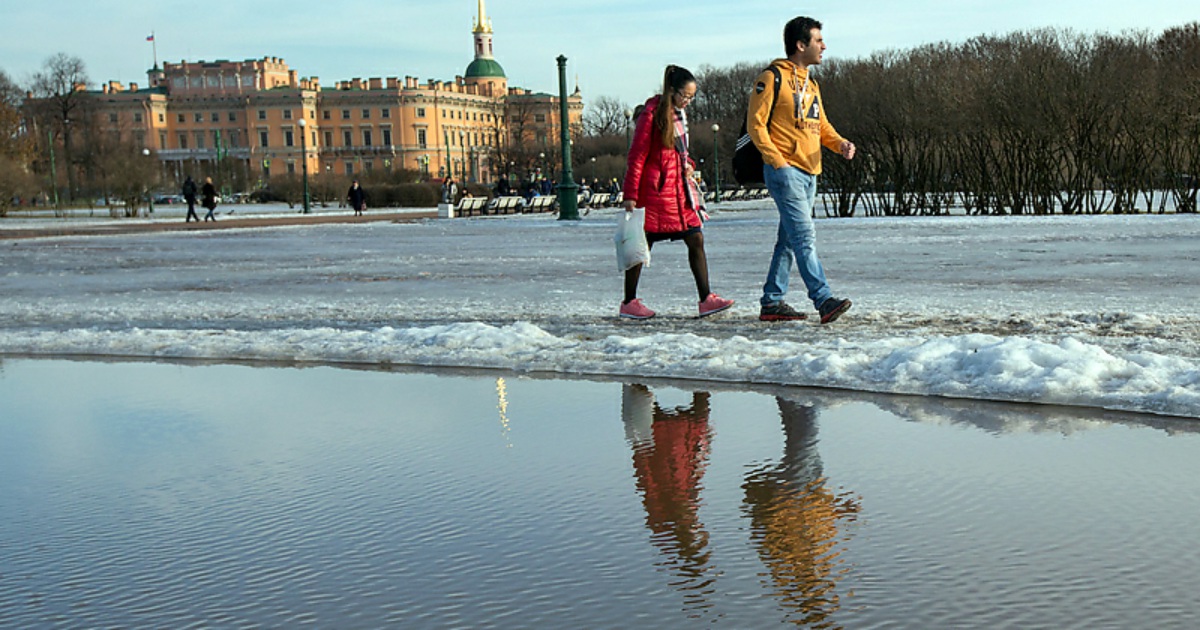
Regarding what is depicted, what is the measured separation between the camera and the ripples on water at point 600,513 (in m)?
2.66

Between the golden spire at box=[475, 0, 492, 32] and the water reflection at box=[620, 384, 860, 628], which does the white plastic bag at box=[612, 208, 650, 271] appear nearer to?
the water reflection at box=[620, 384, 860, 628]

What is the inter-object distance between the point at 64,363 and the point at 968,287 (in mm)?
6197

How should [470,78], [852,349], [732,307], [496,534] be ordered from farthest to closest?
1. [470,78]
2. [732,307]
3. [852,349]
4. [496,534]

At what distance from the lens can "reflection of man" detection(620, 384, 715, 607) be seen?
9.57 feet

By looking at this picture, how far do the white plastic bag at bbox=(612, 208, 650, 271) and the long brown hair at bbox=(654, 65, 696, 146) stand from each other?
0.46m

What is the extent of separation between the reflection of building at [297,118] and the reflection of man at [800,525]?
467 feet

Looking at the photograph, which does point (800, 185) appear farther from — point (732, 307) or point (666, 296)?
point (666, 296)

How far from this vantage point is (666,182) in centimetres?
800

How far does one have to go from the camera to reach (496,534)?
10.6ft

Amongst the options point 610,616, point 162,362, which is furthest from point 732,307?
point 610,616

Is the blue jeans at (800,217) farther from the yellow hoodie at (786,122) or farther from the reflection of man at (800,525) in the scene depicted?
the reflection of man at (800,525)

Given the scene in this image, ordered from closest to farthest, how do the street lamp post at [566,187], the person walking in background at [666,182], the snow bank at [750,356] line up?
the snow bank at [750,356]
the person walking in background at [666,182]
the street lamp post at [566,187]

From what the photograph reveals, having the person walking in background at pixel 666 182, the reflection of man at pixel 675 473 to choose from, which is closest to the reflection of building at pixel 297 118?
the person walking in background at pixel 666 182

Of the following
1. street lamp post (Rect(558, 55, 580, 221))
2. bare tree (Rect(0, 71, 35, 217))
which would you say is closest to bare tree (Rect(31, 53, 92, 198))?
bare tree (Rect(0, 71, 35, 217))
